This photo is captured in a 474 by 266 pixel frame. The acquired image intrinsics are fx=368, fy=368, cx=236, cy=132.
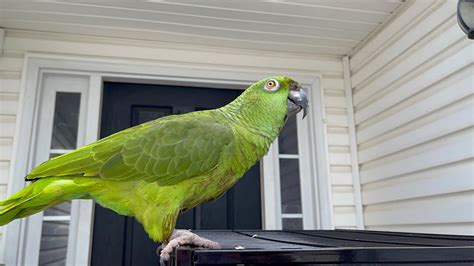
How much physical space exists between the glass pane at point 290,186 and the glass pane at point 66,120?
1407 mm

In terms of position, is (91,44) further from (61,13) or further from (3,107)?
(3,107)

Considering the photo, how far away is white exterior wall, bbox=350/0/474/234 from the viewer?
1731mm

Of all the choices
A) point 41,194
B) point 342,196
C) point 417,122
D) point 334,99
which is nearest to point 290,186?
point 342,196

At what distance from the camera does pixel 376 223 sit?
7.75 ft

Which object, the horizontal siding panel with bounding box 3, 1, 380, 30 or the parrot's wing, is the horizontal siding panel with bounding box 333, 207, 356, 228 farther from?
the parrot's wing

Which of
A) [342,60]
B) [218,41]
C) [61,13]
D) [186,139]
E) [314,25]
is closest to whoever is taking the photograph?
[186,139]

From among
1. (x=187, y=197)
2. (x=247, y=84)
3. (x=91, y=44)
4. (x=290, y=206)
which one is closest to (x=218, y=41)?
(x=247, y=84)

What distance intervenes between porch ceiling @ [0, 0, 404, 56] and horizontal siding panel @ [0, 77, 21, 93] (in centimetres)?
34

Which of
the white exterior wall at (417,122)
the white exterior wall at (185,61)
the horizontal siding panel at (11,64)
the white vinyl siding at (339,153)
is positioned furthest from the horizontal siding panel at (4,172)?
the white exterior wall at (417,122)

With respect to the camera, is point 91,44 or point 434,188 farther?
point 91,44

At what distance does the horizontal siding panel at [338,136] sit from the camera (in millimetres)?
2607

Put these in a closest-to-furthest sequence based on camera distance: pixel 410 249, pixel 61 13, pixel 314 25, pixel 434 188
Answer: pixel 410 249 < pixel 434 188 < pixel 61 13 < pixel 314 25

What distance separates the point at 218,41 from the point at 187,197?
61.1 inches

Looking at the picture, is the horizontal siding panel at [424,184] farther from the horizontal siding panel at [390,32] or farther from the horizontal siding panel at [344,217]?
the horizontal siding panel at [390,32]
